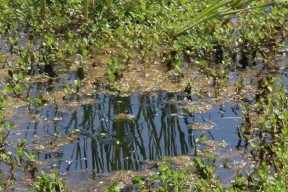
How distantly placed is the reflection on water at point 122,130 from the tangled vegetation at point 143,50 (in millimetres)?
123

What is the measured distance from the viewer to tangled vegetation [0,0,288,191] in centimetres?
444

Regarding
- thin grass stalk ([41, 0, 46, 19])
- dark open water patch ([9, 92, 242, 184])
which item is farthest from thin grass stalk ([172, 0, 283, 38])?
thin grass stalk ([41, 0, 46, 19])

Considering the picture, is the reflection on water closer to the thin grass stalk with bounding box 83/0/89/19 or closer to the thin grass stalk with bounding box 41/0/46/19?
the thin grass stalk with bounding box 83/0/89/19

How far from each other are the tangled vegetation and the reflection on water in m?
0.12

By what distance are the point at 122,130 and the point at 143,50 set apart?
3.81 ft

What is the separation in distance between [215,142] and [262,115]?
46 cm

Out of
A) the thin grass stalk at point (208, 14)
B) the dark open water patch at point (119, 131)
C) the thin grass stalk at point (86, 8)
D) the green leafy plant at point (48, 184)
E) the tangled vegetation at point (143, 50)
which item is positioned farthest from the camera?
the thin grass stalk at point (86, 8)

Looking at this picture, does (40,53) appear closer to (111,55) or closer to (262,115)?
(111,55)

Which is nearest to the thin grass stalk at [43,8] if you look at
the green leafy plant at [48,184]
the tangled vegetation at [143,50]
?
the tangled vegetation at [143,50]

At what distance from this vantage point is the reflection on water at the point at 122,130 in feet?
14.0

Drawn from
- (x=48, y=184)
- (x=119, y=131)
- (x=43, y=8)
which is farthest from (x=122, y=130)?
(x=43, y=8)

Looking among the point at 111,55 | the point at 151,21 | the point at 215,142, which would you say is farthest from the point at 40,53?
the point at 215,142

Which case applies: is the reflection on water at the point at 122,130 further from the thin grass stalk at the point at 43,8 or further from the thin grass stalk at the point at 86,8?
the thin grass stalk at the point at 43,8

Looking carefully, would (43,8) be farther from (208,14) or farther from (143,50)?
(208,14)
